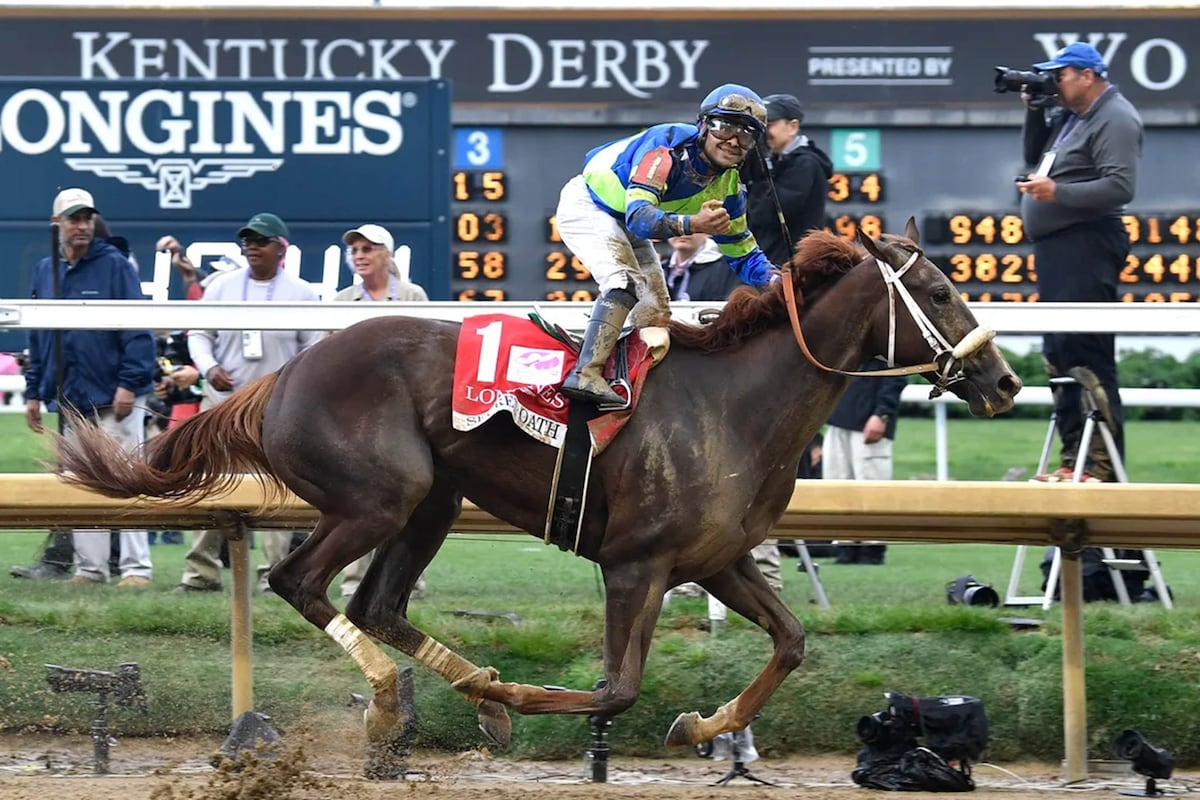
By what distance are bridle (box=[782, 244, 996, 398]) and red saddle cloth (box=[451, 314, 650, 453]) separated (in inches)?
25.0

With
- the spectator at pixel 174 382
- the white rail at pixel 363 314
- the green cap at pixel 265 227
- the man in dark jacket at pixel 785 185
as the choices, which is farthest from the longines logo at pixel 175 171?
the white rail at pixel 363 314

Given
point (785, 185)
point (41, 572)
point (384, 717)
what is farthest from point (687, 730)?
point (41, 572)

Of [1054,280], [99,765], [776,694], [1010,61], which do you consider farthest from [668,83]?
[99,765]

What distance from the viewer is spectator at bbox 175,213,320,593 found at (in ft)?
27.0

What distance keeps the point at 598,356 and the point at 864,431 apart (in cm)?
318

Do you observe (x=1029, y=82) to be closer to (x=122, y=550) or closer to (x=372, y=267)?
(x=372, y=267)

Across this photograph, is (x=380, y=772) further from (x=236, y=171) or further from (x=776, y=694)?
(x=236, y=171)

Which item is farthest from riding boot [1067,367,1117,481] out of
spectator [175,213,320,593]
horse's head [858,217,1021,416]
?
spectator [175,213,320,593]

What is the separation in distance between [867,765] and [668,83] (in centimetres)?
705

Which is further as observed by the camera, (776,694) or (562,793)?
(776,694)

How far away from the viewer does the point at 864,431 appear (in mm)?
8797

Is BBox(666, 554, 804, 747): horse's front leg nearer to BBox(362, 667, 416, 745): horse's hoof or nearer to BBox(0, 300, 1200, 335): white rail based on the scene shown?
BBox(362, 667, 416, 745): horse's hoof

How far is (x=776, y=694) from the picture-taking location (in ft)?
23.1

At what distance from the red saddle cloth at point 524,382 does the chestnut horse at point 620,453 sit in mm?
67
